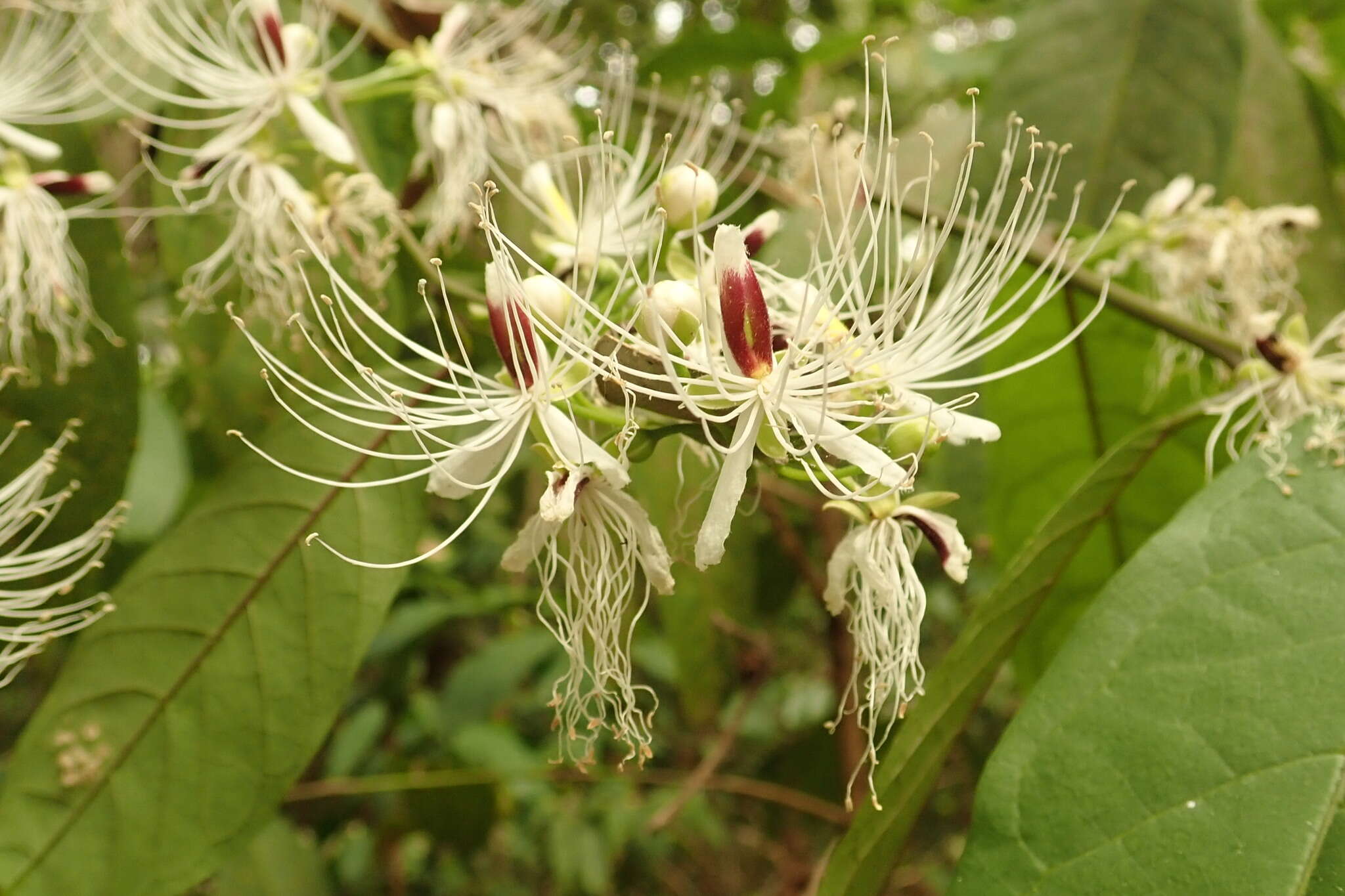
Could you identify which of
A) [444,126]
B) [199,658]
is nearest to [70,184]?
[444,126]

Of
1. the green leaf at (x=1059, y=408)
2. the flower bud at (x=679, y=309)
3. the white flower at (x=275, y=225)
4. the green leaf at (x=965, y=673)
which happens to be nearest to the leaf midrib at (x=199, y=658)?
the white flower at (x=275, y=225)

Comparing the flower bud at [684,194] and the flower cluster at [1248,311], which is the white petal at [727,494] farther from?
the flower cluster at [1248,311]

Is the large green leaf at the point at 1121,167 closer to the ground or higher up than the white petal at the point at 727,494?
closer to the ground

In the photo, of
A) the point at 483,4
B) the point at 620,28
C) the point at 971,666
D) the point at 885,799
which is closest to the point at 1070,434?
the point at 971,666

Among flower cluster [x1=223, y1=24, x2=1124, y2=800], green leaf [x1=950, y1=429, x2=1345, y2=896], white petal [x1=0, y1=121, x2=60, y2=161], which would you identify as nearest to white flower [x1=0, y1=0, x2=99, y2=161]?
white petal [x1=0, y1=121, x2=60, y2=161]

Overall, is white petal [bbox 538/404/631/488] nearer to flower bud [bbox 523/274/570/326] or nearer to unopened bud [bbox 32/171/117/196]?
flower bud [bbox 523/274/570/326]

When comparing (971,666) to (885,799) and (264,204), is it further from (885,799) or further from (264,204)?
(264,204)
